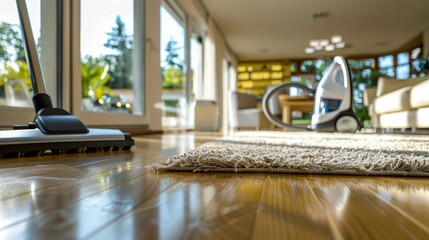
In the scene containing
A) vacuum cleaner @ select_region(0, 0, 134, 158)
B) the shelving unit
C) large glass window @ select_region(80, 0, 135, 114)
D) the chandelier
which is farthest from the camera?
the shelving unit

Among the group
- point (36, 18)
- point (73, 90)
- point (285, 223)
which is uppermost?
point (36, 18)

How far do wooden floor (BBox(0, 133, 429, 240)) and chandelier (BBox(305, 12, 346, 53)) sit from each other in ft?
20.4

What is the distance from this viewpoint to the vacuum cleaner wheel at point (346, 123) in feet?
9.73

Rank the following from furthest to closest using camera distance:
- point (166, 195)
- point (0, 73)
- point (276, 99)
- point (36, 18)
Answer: point (276, 99) → point (36, 18) → point (0, 73) → point (166, 195)

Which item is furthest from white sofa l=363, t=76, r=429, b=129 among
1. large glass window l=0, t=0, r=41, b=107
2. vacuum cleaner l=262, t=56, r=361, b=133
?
large glass window l=0, t=0, r=41, b=107

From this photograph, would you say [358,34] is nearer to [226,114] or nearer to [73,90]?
[226,114]

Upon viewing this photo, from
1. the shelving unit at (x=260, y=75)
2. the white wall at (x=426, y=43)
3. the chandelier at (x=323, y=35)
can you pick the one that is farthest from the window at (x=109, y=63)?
the shelving unit at (x=260, y=75)

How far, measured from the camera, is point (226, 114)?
8.61 metres

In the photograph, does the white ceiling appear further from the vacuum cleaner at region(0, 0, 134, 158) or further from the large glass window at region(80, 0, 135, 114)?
the vacuum cleaner at region(0, 0, 134, 158)

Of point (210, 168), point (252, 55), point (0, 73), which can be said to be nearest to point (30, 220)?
point (210, 168)

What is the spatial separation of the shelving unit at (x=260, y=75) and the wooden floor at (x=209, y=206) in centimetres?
1016

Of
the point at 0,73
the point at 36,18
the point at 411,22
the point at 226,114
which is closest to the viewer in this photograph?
the point at 0,73

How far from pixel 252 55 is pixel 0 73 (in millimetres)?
8916

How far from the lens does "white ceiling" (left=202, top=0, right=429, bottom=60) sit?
5.92 meters
